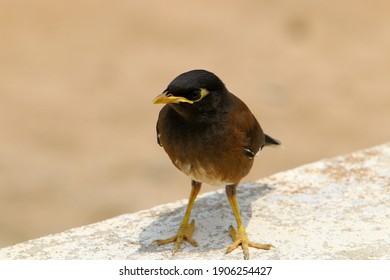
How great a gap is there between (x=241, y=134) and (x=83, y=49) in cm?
786

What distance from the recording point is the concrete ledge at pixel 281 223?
5.28m

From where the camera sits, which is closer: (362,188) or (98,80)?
(362,188)

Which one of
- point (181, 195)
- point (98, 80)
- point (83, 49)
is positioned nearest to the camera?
point (181, 195)

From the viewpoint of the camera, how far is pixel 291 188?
626cm

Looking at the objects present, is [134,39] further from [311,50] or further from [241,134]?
[241,134]

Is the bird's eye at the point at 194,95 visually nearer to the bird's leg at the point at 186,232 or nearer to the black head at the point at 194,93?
the black head at the point at 194,93

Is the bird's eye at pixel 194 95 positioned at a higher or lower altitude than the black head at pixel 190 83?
lower

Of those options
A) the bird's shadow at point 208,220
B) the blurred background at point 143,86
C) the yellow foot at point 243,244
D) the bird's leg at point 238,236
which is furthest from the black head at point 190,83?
the blurred background at point 143,86

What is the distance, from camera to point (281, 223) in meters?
5.69

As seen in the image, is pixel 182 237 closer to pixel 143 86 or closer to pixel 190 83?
pixel 190 83

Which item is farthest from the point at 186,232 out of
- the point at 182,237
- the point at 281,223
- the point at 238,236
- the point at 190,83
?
the point at 190,83

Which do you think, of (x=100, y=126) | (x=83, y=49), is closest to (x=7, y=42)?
(x=83, y=49)

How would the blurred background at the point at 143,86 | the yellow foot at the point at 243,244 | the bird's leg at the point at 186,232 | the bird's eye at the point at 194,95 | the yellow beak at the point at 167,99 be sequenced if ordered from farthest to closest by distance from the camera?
1. the blurred background at the point at 143,86
2. the bird's leg at the point at 186,232
3. the yellow foot at the point at 243,244
4. the bird's eye at the point at 194,95
5. the yellow beak at the point at 167,99

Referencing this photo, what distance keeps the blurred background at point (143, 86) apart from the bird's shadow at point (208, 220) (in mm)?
3252
